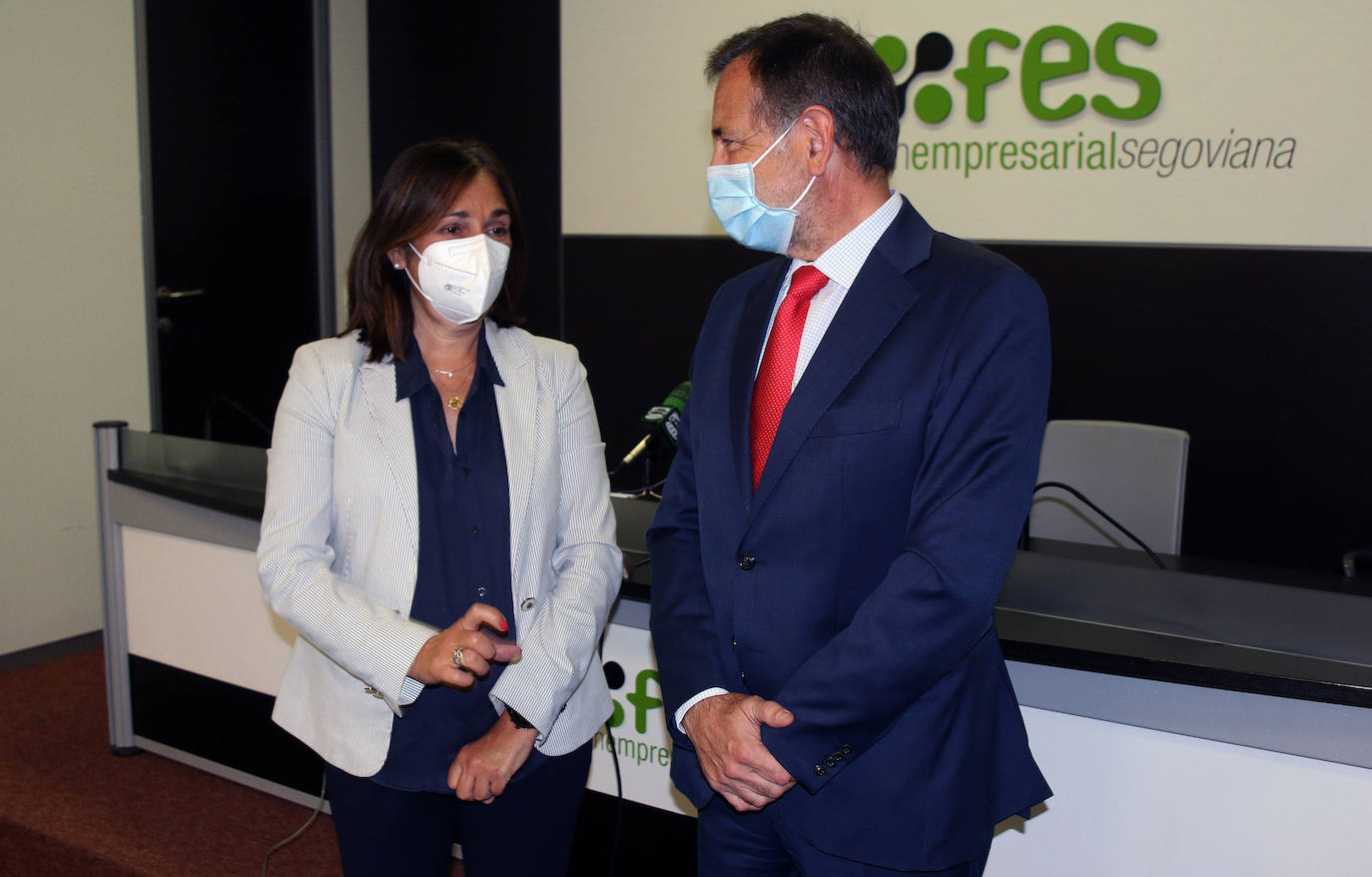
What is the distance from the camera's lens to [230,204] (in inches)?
198

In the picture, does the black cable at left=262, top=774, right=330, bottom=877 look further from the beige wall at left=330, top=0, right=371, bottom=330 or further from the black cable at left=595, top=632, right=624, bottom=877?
the beige wall at left=330, top=0, right=371, bottom=330

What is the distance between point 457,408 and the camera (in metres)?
1.72

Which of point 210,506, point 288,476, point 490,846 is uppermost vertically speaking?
point 288,476

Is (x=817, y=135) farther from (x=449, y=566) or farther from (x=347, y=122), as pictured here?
(x=347, y=122)

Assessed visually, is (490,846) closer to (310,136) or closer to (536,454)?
(536,454)

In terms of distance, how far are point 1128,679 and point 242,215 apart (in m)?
4.59

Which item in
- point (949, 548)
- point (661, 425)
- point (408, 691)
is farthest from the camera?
point (661, 425)

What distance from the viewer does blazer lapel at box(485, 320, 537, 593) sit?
166 cm

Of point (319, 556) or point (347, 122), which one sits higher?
point (347, 122)

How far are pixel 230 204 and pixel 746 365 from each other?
13.9 feet

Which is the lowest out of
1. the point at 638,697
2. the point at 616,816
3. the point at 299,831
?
the point at 299,831

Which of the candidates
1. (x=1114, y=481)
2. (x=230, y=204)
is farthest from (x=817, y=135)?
(x=230, y=204)

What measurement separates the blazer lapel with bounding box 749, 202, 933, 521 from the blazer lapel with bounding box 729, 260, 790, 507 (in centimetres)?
6

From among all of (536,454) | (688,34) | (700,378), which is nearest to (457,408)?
(536,454)
